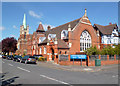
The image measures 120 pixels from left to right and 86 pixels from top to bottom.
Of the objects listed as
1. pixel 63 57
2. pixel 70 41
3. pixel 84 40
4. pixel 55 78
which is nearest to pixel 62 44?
pixel 70 41

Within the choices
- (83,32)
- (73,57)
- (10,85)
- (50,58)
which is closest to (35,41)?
(50,58)

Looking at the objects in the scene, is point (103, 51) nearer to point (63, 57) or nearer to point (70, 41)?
point (70, 41)

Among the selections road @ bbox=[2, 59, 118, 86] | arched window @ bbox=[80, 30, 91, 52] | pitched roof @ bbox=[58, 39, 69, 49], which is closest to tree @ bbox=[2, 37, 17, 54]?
pitched roof @ bbox=[58, 39, 69, 49]

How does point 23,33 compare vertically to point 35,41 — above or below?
above

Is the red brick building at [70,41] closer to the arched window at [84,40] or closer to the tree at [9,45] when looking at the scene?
the arched window at [84,40]

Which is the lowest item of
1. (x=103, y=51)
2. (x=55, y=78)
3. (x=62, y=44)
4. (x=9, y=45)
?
(x=55, y=78)

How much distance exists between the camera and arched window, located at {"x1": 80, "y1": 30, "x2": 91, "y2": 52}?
109 ft

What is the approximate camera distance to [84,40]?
3353cm

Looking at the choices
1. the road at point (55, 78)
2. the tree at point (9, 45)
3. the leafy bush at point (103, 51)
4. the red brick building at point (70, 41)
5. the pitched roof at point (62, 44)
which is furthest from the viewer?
the tree at point (9, 45)

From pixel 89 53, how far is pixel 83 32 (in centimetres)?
1153

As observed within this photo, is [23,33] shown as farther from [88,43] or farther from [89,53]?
[89,53]

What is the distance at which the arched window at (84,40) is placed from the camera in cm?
3312

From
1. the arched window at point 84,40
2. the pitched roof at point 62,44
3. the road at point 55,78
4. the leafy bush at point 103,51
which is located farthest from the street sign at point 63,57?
the arched window at point 84,40

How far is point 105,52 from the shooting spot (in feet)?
83.0
